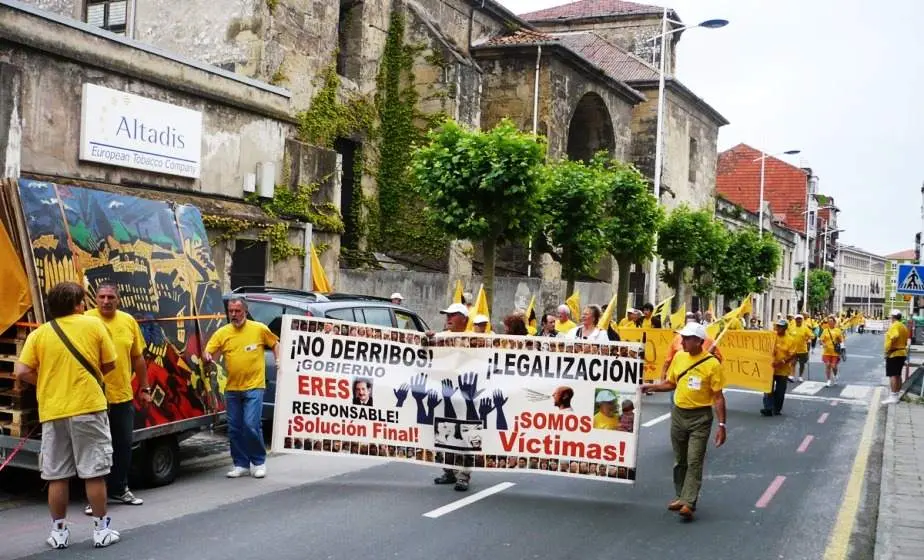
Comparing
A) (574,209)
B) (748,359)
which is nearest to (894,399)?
(748,359)

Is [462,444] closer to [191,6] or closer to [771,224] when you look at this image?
[191,6]

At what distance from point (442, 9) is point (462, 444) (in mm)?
23627

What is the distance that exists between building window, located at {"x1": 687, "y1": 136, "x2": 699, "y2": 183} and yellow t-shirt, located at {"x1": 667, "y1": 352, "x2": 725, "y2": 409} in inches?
1836

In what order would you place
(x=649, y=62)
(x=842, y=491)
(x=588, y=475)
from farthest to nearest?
(x=649, y=62) < (x=842, y=491) < (x=588, y=475)

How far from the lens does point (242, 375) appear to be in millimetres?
9430

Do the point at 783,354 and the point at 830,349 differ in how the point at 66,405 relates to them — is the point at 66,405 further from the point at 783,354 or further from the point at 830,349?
the point at 830,349

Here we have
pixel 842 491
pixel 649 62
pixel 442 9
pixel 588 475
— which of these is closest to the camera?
pixel 588 475

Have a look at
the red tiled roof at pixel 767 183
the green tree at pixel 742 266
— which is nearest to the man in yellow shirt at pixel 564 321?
the green tree at pixel 742 266

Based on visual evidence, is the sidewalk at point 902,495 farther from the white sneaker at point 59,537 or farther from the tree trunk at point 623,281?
the tree trunk at point 623,281

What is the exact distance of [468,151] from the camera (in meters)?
20.1

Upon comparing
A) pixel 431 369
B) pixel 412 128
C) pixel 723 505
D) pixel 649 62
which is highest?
pixel 649 62

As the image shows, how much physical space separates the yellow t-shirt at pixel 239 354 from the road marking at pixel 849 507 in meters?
5.35

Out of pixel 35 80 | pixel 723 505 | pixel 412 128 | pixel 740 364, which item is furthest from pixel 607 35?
pixel 723 505

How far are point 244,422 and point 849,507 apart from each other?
19.4 ft
